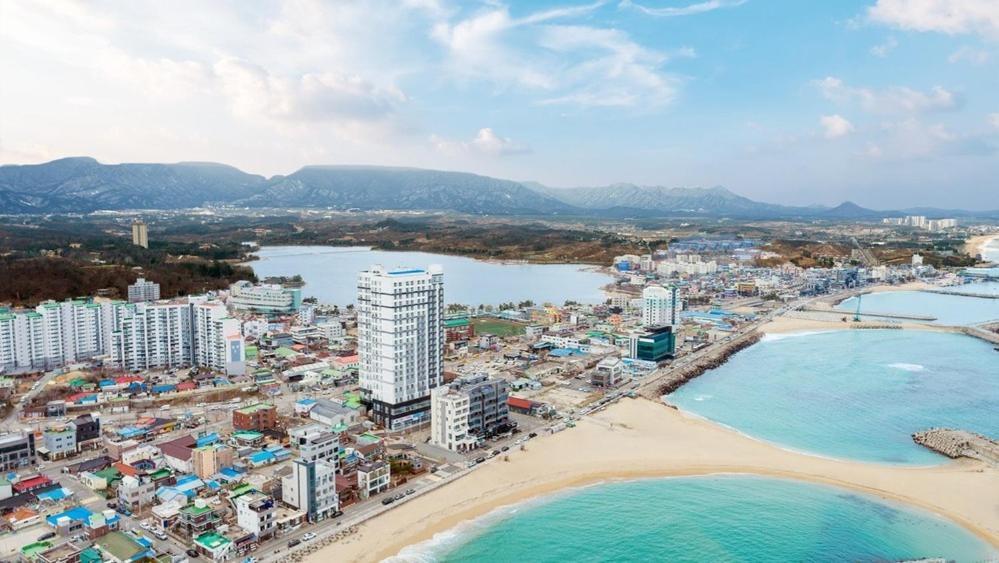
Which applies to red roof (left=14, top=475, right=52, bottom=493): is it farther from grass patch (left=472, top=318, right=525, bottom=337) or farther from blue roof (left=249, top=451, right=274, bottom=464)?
grass patch (left=472, top=318, right=525, bottom=337)

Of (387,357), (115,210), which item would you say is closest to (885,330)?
(387,357)

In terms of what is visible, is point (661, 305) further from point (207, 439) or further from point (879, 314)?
point (207, 439)

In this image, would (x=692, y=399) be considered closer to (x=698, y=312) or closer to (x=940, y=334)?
(x=698, y=312)

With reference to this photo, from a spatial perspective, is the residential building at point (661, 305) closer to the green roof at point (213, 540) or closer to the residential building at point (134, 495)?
the residential building at point (134, 495)

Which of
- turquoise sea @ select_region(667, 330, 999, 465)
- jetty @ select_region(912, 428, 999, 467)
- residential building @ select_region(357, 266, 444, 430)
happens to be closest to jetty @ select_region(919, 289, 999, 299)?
turquoise sea @ select_region(667, 330, 999, 465)

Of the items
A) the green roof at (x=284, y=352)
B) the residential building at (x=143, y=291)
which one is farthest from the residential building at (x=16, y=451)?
the residential building at (x=143, y=291)
